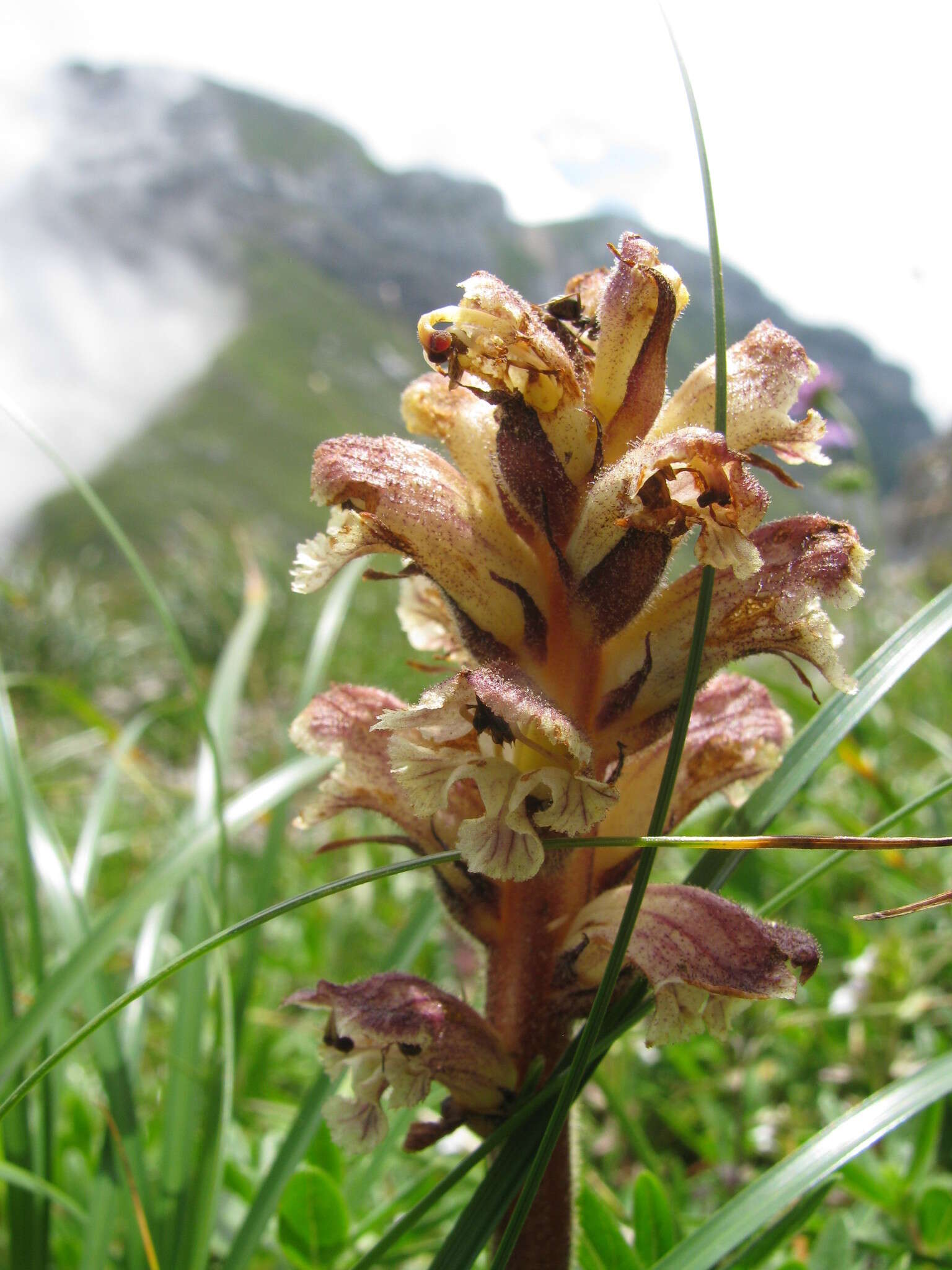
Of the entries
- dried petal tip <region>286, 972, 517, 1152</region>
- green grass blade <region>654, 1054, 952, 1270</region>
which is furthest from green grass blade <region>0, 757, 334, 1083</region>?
green grass blade <region>654, 1054, 952, 1270</region>

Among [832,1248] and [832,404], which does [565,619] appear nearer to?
[832,1248]

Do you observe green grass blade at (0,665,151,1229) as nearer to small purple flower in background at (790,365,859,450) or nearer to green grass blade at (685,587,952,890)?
green grass blade at (685,587,952,890)

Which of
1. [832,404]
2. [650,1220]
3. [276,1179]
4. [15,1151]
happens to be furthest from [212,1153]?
[832,404]

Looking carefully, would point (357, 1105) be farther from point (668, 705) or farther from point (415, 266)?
point (415, 266)

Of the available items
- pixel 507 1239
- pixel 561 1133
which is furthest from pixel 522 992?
pixel 507 1239

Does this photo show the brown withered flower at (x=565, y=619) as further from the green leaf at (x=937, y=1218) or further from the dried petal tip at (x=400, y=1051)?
the green leaf at (x=937, y=1218)
